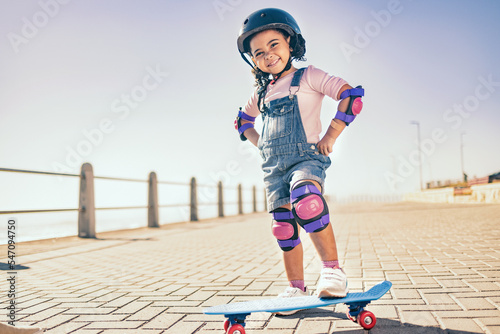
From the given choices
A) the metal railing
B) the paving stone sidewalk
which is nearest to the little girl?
the paving stone sidewalk

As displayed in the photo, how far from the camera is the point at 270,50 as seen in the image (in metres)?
2.69

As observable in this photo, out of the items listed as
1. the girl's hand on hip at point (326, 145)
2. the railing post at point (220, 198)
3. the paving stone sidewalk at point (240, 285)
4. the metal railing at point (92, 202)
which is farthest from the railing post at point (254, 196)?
the girl's hand on hip at point (326, 145)

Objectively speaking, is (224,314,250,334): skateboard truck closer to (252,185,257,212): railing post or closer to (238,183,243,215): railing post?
(238,183,243,215): railing post

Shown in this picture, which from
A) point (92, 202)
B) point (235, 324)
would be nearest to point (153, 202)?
point (92, 202)

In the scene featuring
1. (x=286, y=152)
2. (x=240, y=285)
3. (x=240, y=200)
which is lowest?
(x=240, y=285)

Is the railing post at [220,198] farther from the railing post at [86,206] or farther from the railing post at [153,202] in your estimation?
the railing post at [86,206]

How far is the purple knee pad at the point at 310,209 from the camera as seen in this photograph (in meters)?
2.32

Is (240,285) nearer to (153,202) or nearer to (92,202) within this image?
(92,202)

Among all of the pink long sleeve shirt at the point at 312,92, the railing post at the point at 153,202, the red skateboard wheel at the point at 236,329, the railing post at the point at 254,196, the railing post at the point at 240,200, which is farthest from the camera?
the railing post at the point at 254,196

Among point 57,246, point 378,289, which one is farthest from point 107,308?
point 57,246

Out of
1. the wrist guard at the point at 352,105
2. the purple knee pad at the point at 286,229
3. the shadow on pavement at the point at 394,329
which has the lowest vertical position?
the shadow on pavement at the point at 394,329

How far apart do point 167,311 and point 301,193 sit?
122 cm

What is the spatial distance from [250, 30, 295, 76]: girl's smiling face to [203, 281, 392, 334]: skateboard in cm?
151

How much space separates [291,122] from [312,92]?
263 mm
